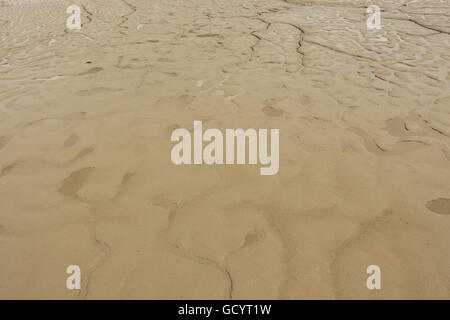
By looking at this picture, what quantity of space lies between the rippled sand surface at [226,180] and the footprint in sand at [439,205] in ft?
0.04

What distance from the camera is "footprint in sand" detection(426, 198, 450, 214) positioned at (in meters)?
1.69

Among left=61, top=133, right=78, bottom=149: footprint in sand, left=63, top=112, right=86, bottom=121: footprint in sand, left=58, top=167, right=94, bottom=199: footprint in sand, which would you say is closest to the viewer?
left=58, top=167, right=94, bottom=199: footprint in sand

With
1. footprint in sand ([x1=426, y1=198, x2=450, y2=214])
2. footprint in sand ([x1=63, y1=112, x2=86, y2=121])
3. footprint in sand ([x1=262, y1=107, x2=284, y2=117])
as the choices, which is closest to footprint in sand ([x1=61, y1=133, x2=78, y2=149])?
footprint in sand ([x1=63, y1=112, x2=86, y2=121])

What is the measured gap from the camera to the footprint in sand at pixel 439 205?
66.4 inches

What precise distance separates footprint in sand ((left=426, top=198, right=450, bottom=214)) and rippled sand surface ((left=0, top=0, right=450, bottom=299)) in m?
0.01

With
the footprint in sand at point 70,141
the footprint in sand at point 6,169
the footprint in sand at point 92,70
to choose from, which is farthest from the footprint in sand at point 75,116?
the footprint in sand at point 92,70

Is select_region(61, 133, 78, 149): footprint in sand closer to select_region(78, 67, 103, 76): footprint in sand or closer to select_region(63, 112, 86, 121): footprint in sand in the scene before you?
select_region(63, 112, 86, 121): footprint in sand

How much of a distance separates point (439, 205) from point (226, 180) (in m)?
1.37

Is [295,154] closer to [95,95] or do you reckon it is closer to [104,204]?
[104,204]

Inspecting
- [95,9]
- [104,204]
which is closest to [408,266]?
[104,204]

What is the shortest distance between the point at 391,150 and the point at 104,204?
223 centimetres

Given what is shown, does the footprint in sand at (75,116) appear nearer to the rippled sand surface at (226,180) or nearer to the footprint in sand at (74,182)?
the rippled sand surface at (226,180)
